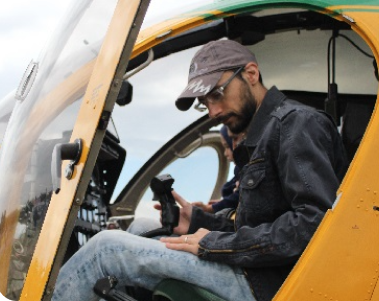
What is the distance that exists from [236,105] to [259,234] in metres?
0.58

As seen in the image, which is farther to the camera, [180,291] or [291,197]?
[180,291]

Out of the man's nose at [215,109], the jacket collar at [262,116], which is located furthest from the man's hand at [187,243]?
the man's nose at [215,109]

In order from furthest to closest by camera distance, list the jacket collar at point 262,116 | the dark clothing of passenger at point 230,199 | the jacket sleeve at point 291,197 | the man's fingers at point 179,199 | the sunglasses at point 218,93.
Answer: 1. the dark clothing of passenger at point 230,199
2. the man's fingers at point 179,199
3. the sunglasses at point 218,93
4. the jacket collar at point 262,116
5. the jacket sleeve at point 291,197

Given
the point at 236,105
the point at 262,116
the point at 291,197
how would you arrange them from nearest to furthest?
the point at 291,197, the point at 262,116, the point at 236,105

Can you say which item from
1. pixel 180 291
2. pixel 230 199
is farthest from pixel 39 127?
pixel 230 199

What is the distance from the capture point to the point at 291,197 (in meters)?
2.26

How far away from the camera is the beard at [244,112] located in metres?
2.66

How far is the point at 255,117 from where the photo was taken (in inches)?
101

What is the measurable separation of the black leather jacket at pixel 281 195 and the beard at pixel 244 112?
17cm

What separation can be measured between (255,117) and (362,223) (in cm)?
57

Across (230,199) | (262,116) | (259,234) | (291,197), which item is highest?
(262,116)

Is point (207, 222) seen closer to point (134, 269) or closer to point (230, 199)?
point (134, 269)

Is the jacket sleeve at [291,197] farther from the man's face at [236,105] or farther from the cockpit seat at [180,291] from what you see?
the man's face at [236,105]

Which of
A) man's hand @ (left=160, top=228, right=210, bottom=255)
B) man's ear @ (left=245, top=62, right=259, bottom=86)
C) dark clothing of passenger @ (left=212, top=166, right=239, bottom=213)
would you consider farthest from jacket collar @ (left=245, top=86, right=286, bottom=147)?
dark clothing of passenger @ (left=212, top=166, right=239, bottom=213)
